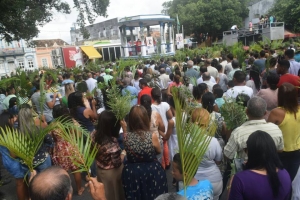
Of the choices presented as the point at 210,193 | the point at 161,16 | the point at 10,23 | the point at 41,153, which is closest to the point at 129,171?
the point at 210,193

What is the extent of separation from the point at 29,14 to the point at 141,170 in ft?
36.1

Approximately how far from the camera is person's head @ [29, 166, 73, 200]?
61.0 inches

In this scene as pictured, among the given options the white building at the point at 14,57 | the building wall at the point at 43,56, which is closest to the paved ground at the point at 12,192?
the white building at the point at 14,57

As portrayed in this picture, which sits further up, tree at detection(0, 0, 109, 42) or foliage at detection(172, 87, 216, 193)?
tree at detection(0, 0, 109, 42)

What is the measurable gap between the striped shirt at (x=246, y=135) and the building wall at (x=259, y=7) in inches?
1366

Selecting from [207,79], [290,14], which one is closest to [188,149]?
[207,79]

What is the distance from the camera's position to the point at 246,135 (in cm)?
239

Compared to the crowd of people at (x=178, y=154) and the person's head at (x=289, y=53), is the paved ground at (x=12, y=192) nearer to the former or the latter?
the crowd of people at (x=178, y=154)

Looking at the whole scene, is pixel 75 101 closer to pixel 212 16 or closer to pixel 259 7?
pixel 212 16

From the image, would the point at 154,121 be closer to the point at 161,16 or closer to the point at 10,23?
the point at 10,23

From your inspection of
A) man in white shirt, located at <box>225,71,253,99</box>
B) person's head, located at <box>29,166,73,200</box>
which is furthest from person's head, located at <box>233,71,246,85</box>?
person's head, located at <box>29,166,73,200</box>

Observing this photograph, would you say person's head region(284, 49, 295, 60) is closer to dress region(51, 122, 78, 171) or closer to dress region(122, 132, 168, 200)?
dress region(122, 132, 168, 200)

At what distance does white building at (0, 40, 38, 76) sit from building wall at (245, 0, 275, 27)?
32697 mm

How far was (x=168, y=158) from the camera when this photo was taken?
14.6 ft
